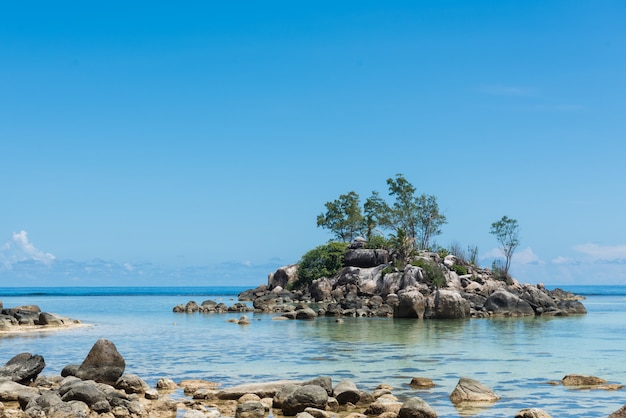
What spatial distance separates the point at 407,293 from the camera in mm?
48312

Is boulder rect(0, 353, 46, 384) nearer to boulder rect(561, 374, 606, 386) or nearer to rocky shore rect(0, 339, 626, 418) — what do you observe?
rocky shore rect(0, 339, 626, 418)

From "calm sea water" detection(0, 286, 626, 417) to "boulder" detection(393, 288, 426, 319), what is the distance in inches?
127

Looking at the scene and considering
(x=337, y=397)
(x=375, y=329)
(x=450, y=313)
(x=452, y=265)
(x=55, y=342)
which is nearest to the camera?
(x=337, y=397)

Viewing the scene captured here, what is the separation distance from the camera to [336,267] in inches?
3054

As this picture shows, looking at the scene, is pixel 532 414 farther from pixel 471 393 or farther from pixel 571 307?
pixel 571 307

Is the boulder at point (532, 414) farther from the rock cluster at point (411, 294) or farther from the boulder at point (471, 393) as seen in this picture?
the rock cluster at point (411, 294)

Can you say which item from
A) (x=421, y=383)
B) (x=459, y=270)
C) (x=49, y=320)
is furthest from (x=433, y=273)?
(x=421, y=383)

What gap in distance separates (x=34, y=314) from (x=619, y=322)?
38708 mm

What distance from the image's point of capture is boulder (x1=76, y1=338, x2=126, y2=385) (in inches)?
722

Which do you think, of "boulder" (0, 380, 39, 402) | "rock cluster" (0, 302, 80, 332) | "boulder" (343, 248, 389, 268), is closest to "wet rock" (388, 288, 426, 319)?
"rock cluster" (0, 302, 80, 332)

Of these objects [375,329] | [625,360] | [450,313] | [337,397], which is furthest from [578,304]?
[337,397]

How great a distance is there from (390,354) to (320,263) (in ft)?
176

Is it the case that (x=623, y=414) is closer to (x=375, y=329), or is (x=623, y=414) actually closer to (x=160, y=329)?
(x=375, y=329)

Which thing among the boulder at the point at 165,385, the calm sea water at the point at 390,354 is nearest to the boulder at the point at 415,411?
the calm sea water at the point at 390,354
